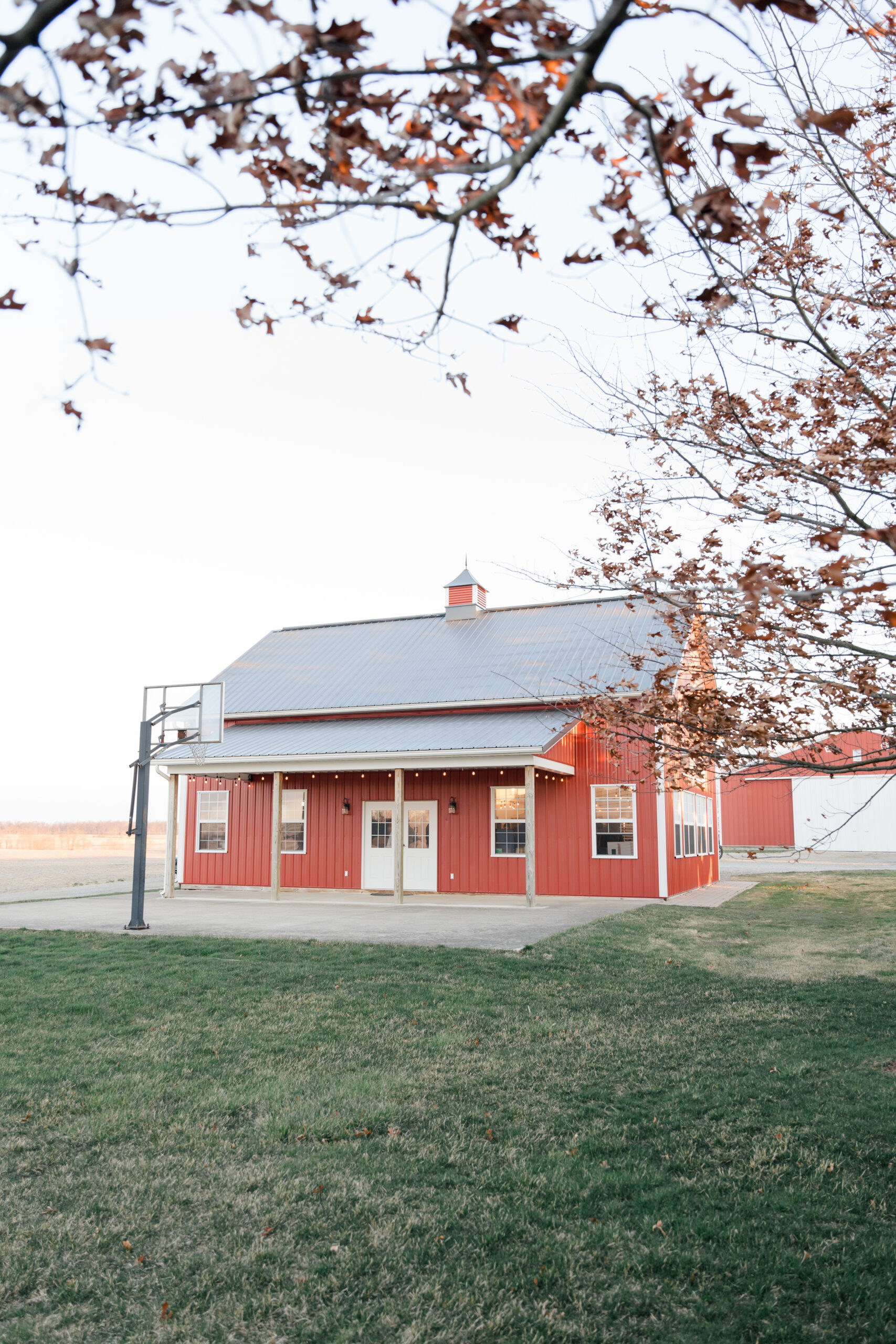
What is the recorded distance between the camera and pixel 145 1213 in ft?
13.1

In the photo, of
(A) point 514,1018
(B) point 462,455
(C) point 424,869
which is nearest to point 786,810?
(C) point 424,869

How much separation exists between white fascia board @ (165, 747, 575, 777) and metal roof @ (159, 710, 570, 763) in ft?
0.23

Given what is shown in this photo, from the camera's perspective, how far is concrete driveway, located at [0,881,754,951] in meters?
11.8

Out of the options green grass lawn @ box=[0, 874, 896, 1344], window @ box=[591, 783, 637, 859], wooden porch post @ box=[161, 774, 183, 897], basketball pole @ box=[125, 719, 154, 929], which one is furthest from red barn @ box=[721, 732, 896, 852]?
green grass lawn @ box=[0, 874, 896, 1344]

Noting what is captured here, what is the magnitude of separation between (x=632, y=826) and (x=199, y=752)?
8495 mm

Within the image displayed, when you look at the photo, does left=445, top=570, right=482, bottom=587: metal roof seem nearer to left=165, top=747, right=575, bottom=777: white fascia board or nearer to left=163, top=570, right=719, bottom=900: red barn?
left=163, top=570, right=719, bottom=900: red barn

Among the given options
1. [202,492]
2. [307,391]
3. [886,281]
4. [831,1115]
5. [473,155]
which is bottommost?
[831,1115]

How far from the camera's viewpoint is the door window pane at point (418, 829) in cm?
1864

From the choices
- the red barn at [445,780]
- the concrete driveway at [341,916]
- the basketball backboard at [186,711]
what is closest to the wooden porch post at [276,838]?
the red barn at [445,780]

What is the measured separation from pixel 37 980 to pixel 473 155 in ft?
28.5

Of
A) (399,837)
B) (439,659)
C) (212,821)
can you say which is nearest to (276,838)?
Answer: (399,837)

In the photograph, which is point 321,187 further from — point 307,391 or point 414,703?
point 414,703

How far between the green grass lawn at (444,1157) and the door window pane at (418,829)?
9199 mm

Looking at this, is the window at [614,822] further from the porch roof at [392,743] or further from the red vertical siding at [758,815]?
the red vertical siding at [758,815]
